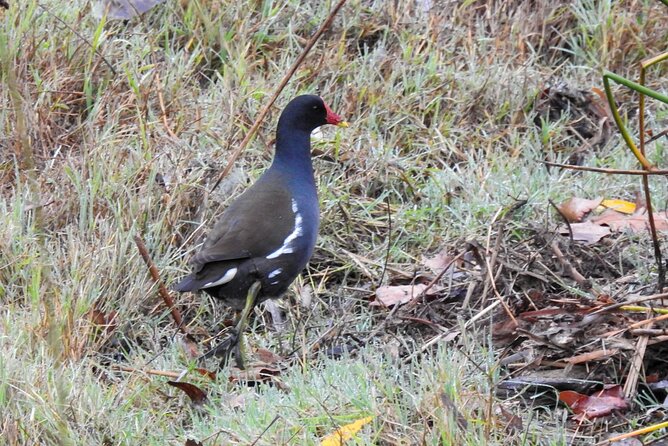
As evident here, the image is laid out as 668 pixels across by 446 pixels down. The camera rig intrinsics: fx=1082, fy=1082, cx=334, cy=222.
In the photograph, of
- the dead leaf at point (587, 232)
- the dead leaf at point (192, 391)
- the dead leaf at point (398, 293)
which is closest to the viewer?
the dead leaf at point (192, 391)

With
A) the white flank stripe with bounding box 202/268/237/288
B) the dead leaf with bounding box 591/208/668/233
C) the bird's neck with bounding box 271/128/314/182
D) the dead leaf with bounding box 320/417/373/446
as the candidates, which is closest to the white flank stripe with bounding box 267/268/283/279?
the white flank stripe with bounding box 202/268/237/288

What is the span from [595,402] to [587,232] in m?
1.34

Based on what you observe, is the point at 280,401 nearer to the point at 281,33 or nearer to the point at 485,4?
the point at 281,33

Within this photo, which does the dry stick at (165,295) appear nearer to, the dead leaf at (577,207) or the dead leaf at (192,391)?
the dead leaf at (192,391)

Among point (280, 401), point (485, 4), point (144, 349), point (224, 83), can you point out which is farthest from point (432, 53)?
point (280, 401)

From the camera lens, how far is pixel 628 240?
170 inches

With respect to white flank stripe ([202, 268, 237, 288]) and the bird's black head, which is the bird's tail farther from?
the bird's black head

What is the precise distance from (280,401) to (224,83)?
2.50 meters

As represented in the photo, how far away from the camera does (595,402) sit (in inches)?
125

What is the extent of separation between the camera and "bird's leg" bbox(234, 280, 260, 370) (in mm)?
3799

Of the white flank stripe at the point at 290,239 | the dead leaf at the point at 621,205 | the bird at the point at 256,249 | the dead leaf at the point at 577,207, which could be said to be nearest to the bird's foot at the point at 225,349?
the bird at the point at 256,249

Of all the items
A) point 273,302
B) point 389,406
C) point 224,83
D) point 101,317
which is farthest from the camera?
point 224,83

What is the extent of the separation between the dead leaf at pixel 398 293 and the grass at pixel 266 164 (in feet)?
0.25

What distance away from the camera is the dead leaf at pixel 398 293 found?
13.8 feet
